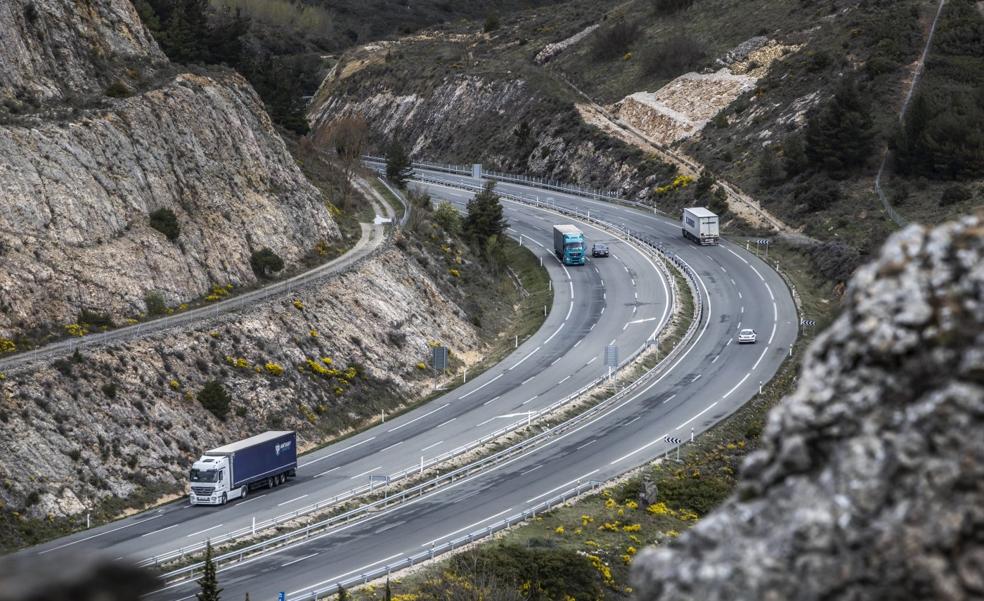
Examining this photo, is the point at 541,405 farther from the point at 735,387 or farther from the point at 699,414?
the point at 735,387

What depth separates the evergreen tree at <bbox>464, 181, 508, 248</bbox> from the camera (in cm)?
9538

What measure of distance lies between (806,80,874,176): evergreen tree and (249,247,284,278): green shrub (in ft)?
169

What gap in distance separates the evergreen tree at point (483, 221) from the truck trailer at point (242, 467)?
42.6 m

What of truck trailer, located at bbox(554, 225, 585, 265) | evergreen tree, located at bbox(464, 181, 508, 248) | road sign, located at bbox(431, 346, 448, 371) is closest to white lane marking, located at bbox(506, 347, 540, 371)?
road sign, located at bbox(431, 346, 448, 371)

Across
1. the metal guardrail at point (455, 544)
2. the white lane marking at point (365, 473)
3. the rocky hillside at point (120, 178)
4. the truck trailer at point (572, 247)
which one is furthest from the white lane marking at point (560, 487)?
the truck trailer at point (572, 247)

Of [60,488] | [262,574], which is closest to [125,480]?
[60,488]

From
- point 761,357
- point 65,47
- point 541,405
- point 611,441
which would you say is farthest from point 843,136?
point 65,47

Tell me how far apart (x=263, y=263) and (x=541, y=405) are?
1924 centimetres

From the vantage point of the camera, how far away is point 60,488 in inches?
1901

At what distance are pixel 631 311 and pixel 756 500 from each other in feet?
241

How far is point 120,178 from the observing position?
67312 millimetres

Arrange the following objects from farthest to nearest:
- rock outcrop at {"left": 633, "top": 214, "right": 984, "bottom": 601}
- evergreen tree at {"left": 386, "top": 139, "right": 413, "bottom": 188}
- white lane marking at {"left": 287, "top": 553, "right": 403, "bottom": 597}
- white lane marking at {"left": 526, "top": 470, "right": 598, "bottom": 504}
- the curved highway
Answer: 1. evergreen tree at {"left": 386, "top": 139, "right": 413, "bottom": 188}
2. white lane marking at {"left": 526, "top": 470, "right": 598, "bottom": 504}
3. the curved highway
4. white lane marking at {"left": 287, "top": 553, "right": 403, "bottom": 597}
5. rock outcrop at {"left": 633, "top": 214, "right": 984, "bottom": 601}

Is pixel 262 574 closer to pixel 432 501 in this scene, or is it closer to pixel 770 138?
pixel 432 501

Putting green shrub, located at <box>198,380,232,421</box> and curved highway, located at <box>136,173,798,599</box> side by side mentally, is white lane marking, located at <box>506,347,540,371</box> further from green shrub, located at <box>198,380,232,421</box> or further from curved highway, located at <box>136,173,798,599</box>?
green shrub, located at <box>198,380,232,421</box>
